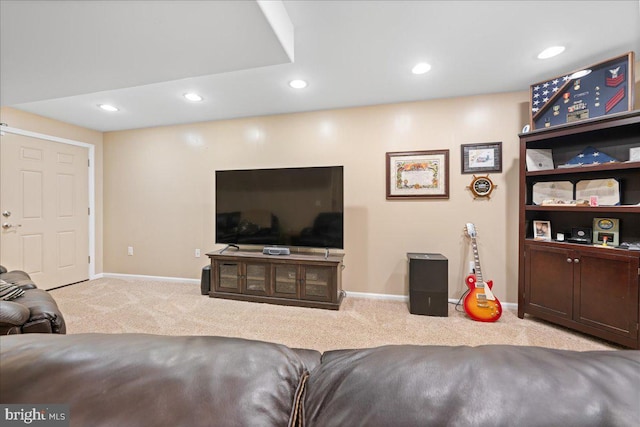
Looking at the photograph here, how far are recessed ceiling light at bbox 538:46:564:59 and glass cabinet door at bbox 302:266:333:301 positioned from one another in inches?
108

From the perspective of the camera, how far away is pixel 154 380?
20.4 inches

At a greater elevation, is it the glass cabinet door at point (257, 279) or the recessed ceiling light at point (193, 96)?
the recessed ceiling light at point (193, 96)

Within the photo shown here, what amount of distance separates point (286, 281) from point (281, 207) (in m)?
0.91

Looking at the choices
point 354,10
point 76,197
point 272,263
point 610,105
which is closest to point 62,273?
point 76,197

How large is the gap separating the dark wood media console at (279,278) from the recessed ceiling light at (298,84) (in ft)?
6.24

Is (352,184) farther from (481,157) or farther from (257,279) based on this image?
(257,279)

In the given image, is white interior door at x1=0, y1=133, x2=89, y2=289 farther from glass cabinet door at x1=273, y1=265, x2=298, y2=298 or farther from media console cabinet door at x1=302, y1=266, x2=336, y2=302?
media console cabinet door at x1=302, y1=266, x2=336, y2=302

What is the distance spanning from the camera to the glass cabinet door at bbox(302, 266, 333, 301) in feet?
9.28

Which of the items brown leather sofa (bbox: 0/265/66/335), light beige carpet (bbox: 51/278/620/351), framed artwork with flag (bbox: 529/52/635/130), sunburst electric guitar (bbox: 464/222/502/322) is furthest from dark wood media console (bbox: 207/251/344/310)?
framed artwork with flag (bbox: 529/52/635/130)

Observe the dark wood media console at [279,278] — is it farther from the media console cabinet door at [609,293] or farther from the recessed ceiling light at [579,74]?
the recessed ceiling light at [579,74]

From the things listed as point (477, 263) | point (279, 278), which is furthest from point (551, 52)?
point (279, 278)

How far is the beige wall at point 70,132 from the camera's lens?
121 inches

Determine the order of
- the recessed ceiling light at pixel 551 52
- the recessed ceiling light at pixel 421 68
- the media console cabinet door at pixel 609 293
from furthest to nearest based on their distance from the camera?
the recessed ceiling light at pixel 421 68, the recessed ceiling light at pixel 551 52, the media console cabinet door at pixel 609 293

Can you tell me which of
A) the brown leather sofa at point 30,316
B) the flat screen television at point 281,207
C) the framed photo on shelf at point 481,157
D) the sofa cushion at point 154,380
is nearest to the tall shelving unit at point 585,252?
the framed photo on shelf at point 481,157
